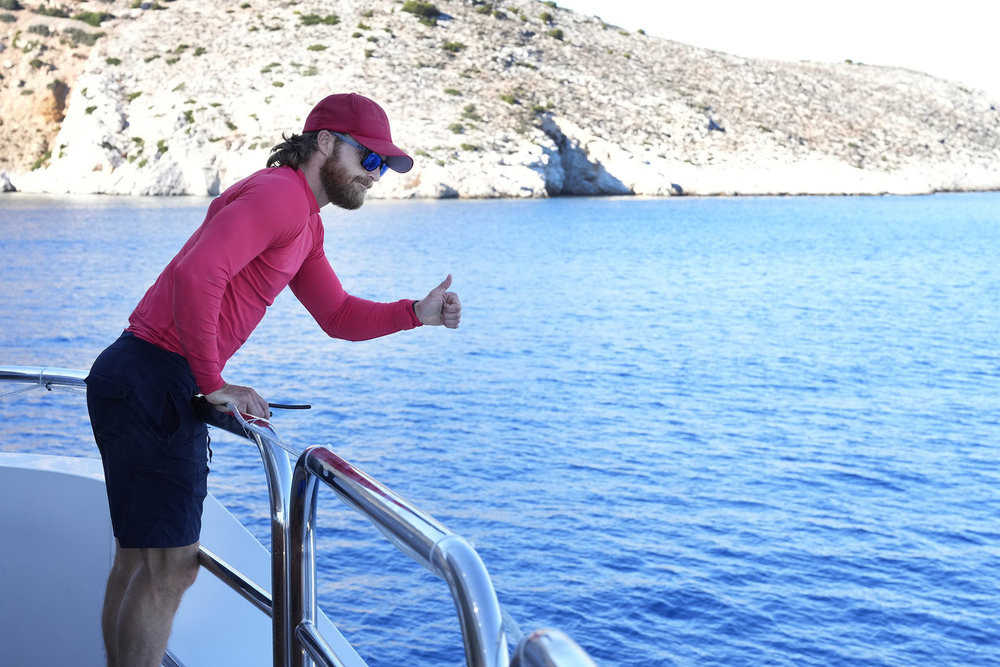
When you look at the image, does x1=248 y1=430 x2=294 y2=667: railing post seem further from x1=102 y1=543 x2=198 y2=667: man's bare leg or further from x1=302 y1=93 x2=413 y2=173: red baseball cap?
x1=302 y1=93 x2=413 y2=173: red baseball cap

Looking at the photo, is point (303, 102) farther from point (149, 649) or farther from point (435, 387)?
point (149, 649)

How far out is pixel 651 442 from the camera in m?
11.0

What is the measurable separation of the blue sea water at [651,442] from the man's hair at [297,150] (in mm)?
4867

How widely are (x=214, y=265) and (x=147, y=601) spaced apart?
70 centimetres

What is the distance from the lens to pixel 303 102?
5478 cm

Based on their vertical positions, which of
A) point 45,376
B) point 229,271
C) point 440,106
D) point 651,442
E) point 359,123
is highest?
point 359,123

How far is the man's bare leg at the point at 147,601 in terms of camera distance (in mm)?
2104

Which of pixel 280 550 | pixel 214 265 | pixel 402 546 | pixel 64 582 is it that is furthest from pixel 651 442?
pixel 402 546

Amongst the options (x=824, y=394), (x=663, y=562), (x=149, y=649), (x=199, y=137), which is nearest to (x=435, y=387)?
(x=824, y=394)

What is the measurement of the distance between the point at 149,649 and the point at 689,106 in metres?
65.9

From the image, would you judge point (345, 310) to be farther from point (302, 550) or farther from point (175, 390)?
point (302, 550)

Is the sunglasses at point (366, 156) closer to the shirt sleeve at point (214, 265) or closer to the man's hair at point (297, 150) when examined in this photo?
the man's hair at point (297, 150)

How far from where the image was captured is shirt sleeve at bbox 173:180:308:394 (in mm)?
2023

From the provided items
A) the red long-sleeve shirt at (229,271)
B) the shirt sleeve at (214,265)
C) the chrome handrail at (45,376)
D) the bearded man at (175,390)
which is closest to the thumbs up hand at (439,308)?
the red long-sleeve shirt at (229,271)
